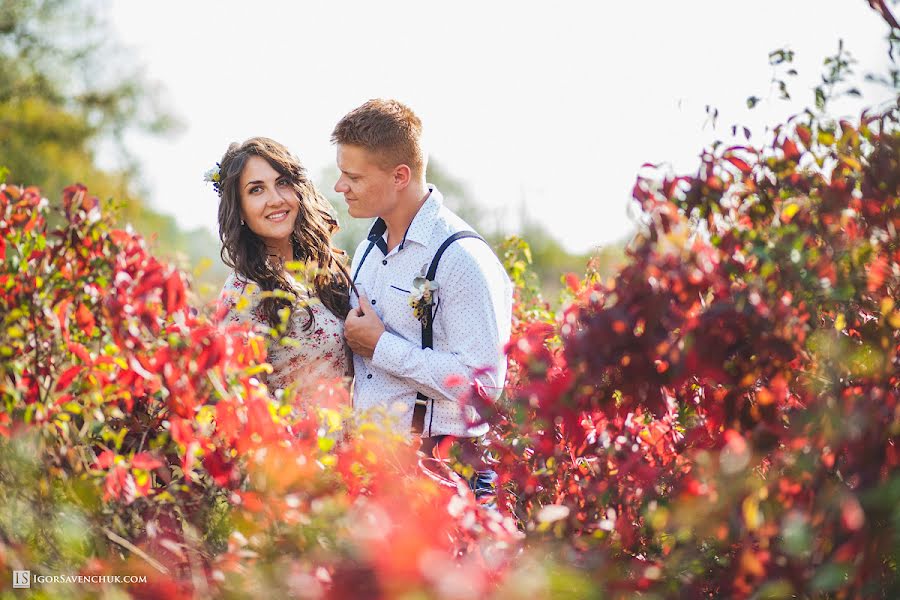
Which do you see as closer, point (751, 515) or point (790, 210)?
point (751, 515)

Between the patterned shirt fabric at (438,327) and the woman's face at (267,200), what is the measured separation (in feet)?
1.67

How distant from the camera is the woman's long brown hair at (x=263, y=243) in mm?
3721

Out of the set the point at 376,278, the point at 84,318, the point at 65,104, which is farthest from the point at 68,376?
the point at 65,104

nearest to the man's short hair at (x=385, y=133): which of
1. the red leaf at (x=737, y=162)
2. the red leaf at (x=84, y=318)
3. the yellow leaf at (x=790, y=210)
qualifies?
the red leaf at (x=84, y=318)

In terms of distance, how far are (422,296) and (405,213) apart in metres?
0.53

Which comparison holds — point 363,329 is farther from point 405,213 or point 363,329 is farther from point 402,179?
point 402,179

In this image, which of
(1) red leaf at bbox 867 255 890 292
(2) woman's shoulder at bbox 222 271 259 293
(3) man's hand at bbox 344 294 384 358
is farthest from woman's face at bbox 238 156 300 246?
(1) red leaf at bbox 867 255 890 292

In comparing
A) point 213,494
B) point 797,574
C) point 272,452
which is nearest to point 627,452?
point 797,574

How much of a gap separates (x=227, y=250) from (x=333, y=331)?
0.70 meters

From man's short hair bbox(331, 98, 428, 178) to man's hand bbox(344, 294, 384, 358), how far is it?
2.22 ft

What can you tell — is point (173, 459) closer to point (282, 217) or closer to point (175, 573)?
point (175, 573)

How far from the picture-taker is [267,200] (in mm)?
3805

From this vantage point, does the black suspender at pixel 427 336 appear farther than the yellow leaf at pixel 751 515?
Yes

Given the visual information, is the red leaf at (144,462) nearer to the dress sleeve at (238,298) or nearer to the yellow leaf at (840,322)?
the dress sleeve at (238,298)
